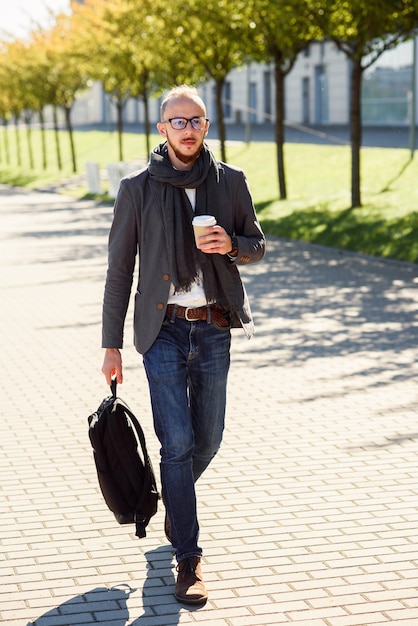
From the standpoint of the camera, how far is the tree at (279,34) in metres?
20.3

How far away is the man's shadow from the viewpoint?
4.64 m

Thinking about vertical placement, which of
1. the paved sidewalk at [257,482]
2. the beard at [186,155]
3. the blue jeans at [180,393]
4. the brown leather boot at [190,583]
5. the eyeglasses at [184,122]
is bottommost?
the paved sidewalk at [257,482]

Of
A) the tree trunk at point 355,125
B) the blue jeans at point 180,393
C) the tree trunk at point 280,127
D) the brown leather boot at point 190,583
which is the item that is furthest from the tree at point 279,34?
the brown leather boot at point 190,583

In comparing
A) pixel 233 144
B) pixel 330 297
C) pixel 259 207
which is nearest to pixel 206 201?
pixel 330 297

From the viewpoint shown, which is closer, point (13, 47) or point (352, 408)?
point (352, 408)

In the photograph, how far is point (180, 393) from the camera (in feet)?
16.1

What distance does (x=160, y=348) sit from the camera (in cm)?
492

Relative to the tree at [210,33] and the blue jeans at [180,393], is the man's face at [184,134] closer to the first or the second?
the blue jeans at [180,393]

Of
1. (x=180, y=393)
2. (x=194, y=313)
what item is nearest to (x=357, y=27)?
(x=194, y=313)

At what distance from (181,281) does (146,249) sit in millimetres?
227

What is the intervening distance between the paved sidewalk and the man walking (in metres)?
0.42

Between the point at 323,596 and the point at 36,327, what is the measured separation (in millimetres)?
7711

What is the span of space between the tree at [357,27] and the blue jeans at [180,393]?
1415cm

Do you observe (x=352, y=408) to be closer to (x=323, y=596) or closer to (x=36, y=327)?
(x=323, y=596)
